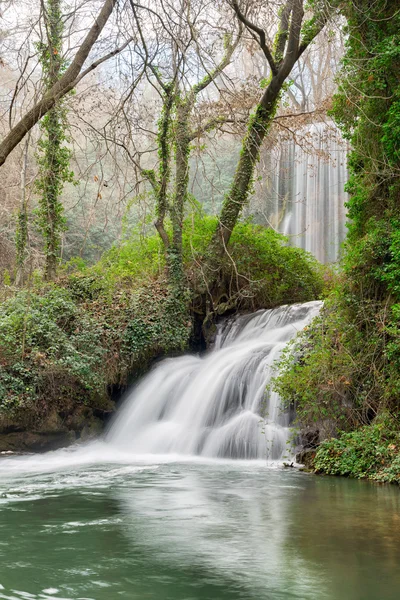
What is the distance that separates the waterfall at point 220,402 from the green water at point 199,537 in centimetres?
176

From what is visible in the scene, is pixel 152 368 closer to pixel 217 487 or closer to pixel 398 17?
pixel 217 487

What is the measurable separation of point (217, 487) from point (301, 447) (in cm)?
257

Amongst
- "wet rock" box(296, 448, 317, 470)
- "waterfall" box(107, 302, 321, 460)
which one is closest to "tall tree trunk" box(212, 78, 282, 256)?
"waterfall" box(107, 302, 321, 460)

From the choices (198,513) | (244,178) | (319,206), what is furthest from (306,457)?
(319,206)

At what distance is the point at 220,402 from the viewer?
11750 mm

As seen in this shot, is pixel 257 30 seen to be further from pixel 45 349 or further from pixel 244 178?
pixel 244 178

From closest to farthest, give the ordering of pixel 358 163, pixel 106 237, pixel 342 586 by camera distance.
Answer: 1. pixel 342 586
2. pixel 358 163
3. pixel 106 237

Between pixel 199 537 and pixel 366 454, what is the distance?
3.89 metres

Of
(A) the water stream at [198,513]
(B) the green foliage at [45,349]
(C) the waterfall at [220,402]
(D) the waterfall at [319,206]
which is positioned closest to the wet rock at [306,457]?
(A) the water stream at [198,513]

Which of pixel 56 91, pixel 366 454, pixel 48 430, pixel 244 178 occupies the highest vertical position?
pixel 244 178

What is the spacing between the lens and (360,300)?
32.3ft

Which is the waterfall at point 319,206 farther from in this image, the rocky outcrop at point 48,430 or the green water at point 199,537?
the green water at point 199,537

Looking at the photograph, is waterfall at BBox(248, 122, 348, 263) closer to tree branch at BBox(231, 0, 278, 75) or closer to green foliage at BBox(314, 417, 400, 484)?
tree branch at BBox(231, 0, 278, 75)

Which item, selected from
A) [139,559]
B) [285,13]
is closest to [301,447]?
[139,559]
